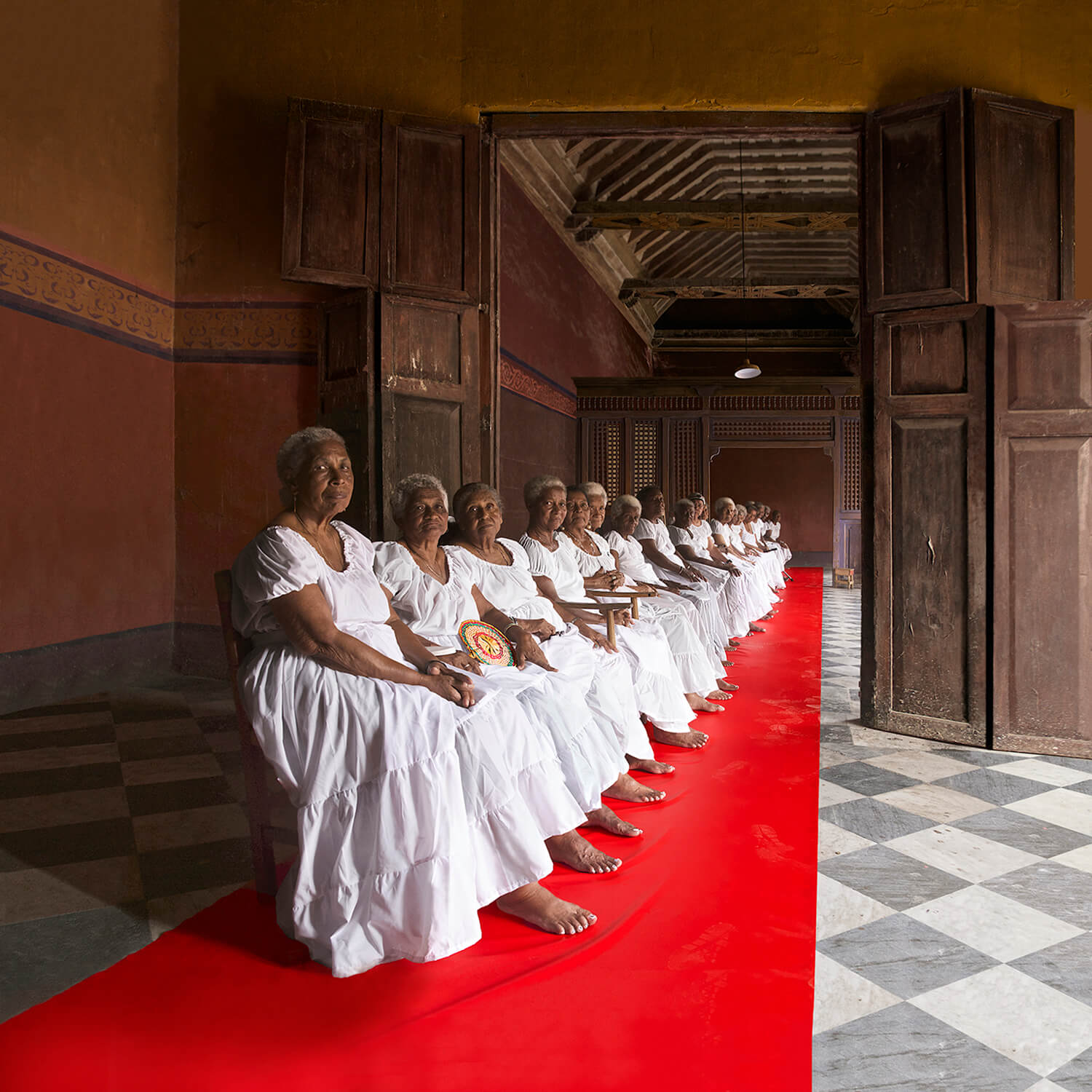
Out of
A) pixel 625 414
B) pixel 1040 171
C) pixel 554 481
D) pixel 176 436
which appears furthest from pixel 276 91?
pixel 625 414

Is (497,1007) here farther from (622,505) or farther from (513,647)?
(622,505)

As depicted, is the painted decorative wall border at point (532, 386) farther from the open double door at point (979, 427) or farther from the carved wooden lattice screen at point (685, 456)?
the open double door at point (979, 427)

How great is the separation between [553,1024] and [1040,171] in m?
4.45

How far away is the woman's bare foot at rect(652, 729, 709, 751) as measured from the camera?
13.0 ft

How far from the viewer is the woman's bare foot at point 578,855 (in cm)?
258

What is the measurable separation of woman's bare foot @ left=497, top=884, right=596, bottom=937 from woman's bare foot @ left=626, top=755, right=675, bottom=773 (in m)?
1.29

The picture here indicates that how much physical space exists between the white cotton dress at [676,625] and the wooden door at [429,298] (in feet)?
3.03

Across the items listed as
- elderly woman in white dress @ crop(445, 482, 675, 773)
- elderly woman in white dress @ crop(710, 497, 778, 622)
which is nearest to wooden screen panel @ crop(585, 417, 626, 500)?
elderly woman in white dress @ crop(710, 497, 778, 622)

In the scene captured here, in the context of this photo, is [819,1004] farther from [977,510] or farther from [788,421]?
[788,421]

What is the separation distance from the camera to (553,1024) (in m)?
1.81

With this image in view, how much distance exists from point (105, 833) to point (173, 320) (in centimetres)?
378

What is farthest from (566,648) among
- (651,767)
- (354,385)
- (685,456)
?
(685,456)

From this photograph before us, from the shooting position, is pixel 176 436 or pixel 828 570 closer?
pixel 176 436

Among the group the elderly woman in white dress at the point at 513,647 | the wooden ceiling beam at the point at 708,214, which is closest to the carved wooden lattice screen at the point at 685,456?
the wooden ceiling beam at the point at 708,214
